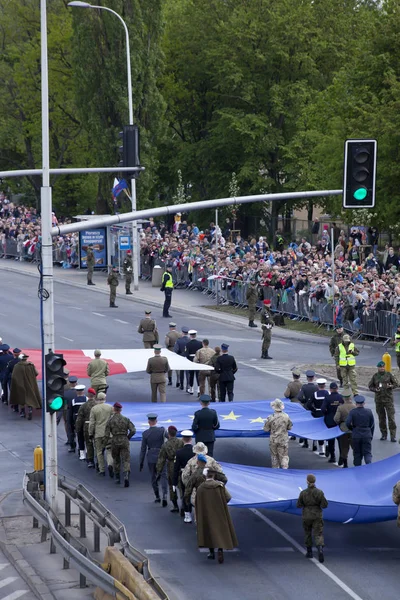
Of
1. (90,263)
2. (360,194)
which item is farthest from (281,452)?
(90,263)

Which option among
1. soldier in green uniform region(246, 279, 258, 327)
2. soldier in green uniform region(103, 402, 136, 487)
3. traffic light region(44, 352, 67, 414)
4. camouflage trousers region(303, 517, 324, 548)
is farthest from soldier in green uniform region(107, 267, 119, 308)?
camouflage trousers region(303, 517, 324, 548)

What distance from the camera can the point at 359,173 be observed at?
19578mm

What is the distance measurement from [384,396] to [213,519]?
9.14 meters

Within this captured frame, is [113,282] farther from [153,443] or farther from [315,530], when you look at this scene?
[315,530]

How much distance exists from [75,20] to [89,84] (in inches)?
126

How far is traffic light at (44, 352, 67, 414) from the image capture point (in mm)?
19125

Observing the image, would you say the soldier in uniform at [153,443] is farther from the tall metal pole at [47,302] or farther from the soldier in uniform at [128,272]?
the soldier in uniform at [128,272]

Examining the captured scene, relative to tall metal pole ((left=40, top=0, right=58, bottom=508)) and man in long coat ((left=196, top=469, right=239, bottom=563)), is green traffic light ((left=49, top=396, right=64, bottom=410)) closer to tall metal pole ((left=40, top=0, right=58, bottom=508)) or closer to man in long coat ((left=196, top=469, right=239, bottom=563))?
tall metal pole ((left=40, top=0, right=58, bottom=508))

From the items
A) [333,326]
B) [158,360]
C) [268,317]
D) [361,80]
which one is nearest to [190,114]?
[361,80]

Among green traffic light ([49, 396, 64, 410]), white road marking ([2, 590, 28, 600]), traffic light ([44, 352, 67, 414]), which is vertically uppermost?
traffic light ([44, 352, 67, 414])

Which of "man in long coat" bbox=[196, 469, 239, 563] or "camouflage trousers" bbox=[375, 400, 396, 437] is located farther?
"camouflage trousers" bbox=[375, 400, 396, 437]

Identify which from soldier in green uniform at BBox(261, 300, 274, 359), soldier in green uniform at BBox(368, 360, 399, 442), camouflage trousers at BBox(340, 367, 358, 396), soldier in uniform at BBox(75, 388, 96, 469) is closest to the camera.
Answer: soldier in uniform at BBox(75, 388, 96, 469)

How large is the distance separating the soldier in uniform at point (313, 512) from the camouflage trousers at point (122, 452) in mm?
5035

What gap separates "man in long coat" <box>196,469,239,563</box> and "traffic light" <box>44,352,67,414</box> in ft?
9.64
